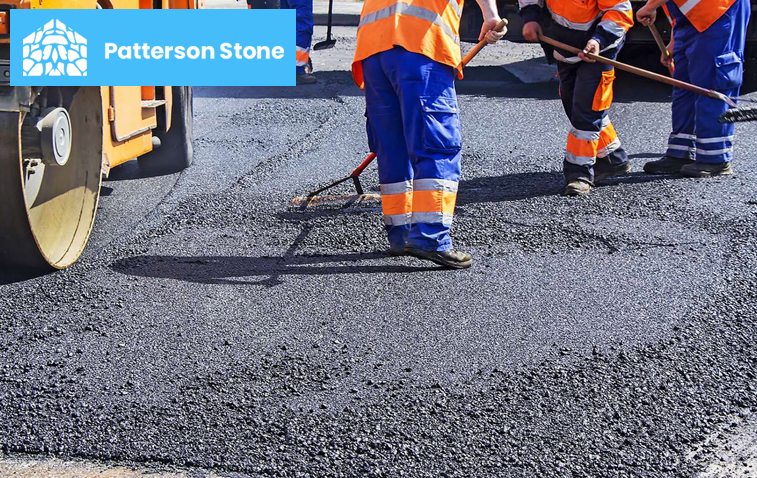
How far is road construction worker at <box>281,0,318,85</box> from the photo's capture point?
9.26 metres

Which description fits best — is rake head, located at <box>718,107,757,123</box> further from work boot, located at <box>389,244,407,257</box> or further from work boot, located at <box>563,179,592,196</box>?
work boot, located at <box>389,244,407,257</box>

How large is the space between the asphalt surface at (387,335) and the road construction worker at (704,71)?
0.78 feet

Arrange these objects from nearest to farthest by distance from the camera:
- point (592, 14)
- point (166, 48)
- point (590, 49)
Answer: point (166, 48) → point (590, 49) → point (592, 14)

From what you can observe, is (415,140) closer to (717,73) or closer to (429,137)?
(429,137)

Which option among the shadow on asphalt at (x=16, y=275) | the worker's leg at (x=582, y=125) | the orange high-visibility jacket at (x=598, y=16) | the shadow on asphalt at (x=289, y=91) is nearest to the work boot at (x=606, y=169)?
the worker's leg at (x=582, y=125)

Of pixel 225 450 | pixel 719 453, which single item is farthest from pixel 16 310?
pixel 719 453

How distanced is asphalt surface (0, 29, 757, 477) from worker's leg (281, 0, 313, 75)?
377 centimetres

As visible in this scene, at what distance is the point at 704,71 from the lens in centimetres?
563

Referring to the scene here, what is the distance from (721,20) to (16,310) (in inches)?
171

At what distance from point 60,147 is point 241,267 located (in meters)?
0.94

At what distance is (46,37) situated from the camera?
366cm

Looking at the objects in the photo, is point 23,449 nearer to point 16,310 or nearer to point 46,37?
point 16,310

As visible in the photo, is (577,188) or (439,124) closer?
(439,124)

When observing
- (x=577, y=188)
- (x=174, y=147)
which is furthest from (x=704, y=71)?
(x=174, y=147)
